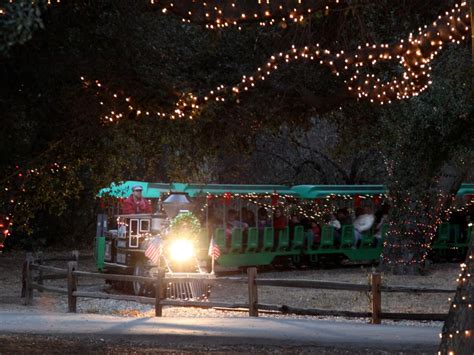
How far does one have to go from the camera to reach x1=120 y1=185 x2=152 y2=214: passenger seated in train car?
23.8m

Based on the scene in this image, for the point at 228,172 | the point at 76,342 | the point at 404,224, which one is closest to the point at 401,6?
the point at 76,342

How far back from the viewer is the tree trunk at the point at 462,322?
7.60 meters

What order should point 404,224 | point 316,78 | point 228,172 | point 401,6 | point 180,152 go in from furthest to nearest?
1. point 228,172
2. point 404,224
3. point 180,152
4. point 316,78
5. point 401,6

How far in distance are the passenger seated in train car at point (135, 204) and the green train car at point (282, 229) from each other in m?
0.82

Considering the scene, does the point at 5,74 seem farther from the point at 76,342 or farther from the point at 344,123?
the point at 344,123

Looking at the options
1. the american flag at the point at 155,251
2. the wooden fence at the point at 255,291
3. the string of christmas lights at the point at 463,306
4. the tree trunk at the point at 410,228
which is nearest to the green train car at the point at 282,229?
the tree trunk at the point at 410,228

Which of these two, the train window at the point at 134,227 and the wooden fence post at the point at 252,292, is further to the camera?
the train window at the point at 134,227

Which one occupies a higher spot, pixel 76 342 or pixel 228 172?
pixel 228 172

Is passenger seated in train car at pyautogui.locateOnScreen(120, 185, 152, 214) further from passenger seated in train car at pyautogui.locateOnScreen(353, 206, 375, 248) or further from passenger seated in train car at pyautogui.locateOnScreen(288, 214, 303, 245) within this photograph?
passenger seated in train car at pyautogui.locateOnScreen(353, 206, 375, 248)

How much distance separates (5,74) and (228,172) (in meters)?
24.1

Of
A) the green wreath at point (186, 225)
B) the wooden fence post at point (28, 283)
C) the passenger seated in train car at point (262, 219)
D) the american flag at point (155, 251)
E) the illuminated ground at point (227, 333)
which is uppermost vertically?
the passenger seated in train car at point (262, 219)

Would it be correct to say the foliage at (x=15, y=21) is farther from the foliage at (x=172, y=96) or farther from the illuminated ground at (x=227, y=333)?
the illuminated ground at (x=227, y=333)

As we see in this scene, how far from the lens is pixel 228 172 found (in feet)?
129

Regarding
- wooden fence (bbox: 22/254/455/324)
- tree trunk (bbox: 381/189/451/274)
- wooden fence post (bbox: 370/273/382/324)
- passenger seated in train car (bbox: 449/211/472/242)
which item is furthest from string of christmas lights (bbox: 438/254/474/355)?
passenger seated in train car (bbox: 449/211/472/242)
